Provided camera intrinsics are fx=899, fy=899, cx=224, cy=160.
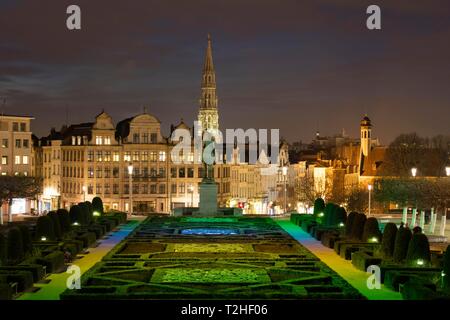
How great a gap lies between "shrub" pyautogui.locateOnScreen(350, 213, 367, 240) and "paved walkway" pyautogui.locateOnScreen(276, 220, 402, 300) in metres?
1.73

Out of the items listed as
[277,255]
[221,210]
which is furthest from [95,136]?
[277,255]

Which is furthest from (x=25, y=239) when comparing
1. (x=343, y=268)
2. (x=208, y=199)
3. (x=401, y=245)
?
(x=208, y=199)

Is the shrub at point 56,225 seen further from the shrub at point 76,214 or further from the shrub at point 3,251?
the shrub at point 3,251

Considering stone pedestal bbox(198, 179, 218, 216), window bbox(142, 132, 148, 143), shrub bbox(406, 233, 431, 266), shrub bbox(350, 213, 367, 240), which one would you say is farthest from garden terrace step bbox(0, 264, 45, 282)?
window bbox(142, 132, 148, 143)

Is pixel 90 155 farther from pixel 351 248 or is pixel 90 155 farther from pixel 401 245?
pixel 401 245

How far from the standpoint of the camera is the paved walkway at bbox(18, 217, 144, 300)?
89.9ft

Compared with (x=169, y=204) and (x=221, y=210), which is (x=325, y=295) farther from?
(x=169, y=204)

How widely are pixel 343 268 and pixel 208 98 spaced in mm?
83706

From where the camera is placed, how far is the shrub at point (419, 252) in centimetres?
3164

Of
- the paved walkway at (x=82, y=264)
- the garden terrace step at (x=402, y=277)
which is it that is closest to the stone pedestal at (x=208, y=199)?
the paved walkway at (x=82, y=264)

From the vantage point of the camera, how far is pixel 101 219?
181ft

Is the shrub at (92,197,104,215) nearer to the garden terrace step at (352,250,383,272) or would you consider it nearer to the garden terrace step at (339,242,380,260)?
the garden terrace step at (339,242,380,260)

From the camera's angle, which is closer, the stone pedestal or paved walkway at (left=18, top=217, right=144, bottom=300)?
paved walkway at (left=18, top=217, right=144, bottom=300)
